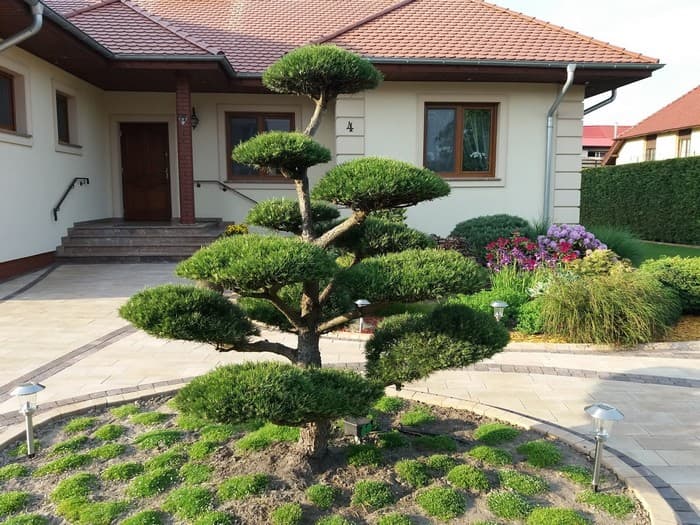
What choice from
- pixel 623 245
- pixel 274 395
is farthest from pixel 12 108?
pixel 623 245

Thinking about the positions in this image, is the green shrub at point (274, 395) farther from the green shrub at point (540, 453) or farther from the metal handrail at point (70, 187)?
the metal handrail at point (70, 187)

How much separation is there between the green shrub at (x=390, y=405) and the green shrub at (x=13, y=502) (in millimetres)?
2078

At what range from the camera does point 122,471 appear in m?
2.82

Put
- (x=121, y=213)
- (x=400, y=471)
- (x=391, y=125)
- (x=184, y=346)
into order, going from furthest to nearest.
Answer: (x=121, y=213) < (x=391, y=125) < (x=184, y=346) < (x=400, y=471)

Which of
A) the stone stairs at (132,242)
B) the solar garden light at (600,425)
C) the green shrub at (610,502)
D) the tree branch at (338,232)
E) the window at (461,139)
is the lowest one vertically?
the green shrub at (610,502)

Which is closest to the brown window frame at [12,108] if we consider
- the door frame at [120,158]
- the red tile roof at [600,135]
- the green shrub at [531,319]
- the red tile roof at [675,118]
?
the door frame at [120,158]

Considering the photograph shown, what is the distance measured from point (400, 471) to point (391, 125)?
8276 mm

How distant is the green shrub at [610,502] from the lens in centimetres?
255

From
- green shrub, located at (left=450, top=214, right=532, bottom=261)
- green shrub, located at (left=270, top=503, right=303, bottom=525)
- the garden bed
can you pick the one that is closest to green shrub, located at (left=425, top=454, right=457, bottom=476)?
the garden bed

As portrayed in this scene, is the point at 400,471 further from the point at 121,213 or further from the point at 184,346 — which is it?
the point at 121,213

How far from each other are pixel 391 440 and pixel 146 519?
1.40m

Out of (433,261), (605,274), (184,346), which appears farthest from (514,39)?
(433,261)

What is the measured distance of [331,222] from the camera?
3.20 meters

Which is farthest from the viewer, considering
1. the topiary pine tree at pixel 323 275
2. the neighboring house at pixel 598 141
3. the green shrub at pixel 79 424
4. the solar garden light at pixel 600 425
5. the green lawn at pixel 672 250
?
the neighboring house at pixel 598 141
